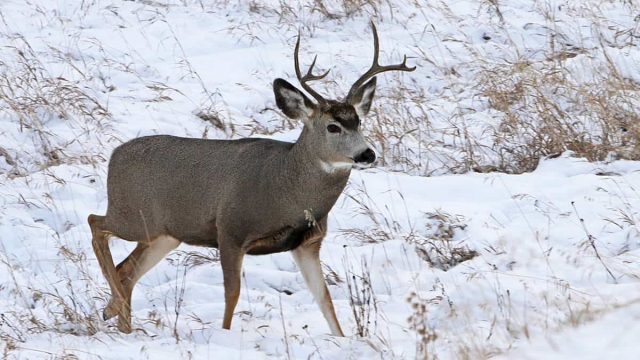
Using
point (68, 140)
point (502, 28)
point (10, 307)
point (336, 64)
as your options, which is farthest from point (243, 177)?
point (502, 28)

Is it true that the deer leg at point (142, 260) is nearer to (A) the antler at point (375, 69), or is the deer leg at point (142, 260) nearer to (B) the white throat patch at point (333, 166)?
(B) the white throat patch at point (333, 166)

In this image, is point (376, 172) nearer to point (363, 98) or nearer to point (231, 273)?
point (363, 98)

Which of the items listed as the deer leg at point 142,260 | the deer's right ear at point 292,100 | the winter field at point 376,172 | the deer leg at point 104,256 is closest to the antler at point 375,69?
the deer's right ear at point 292,100

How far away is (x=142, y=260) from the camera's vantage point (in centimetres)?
729

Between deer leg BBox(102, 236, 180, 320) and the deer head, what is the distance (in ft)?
3.60

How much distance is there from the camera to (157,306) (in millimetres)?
7129

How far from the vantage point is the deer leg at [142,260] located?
7180 mm

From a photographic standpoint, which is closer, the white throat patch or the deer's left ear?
the white throat patch

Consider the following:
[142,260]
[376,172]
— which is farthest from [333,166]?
[376,172]

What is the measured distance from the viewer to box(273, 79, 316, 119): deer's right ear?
266 inches

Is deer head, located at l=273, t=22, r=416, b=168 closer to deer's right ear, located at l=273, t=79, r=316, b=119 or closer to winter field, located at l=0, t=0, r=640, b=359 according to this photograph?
deer's right ear, located at l=273, t=79, r=316, b=119

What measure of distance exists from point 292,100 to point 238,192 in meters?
0.59

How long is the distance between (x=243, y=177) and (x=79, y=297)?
1238 millimetres

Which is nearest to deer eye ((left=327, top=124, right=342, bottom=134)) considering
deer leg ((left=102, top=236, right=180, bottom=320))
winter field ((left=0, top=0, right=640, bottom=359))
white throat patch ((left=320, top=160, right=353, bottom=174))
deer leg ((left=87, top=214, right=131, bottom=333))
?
white throat patch ((left=320, top=160, right=353, bottom=174))
